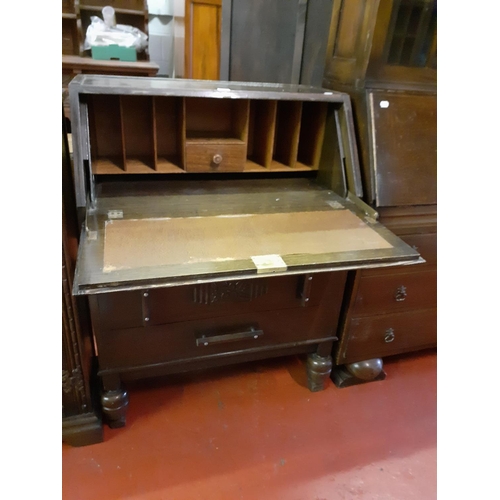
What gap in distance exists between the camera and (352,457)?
1330mm

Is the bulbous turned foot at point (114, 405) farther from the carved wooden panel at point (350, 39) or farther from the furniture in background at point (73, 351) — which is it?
the carved wooden panel at point (350, 39)

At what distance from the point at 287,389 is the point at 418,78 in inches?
47.5

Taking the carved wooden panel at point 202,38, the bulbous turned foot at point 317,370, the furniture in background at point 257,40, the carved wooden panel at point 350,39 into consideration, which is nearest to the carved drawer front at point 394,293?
the bulbous turned foot at point 317,370

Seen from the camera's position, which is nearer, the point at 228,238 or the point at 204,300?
the point at 228,238

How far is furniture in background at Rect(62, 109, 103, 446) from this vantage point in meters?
1.09

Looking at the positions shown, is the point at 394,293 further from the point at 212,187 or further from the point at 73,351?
the point at 73,351

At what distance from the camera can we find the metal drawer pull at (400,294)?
146cm

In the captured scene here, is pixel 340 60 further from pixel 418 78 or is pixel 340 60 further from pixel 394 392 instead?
pixel 394 392

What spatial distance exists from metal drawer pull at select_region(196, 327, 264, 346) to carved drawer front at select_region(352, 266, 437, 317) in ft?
1.26

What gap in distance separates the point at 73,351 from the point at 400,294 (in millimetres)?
1100

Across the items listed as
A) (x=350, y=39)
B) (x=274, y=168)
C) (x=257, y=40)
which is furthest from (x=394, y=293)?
(x=257, y=40)

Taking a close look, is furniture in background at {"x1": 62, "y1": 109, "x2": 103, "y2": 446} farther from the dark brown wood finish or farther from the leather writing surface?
the leather writing surface

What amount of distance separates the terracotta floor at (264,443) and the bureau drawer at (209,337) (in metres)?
0.28

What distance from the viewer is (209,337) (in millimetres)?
1224
